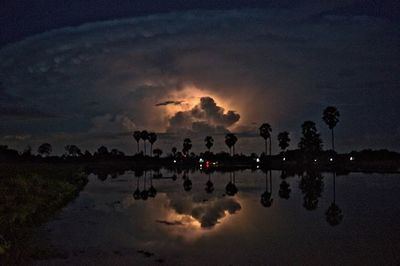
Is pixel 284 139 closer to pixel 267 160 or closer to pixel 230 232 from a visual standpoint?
pixel 267 160

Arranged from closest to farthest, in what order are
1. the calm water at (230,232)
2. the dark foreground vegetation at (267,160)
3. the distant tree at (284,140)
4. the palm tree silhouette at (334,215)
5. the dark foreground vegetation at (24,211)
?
1. the calm water at (230,232)
2. the dark foreground vegetation at (24,211)
3. the palm tree silhouette at (334,215)
4. the dark foreground vegetation at (267,160)
5. the distant tree at (284,140)

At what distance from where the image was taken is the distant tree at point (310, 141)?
129 m

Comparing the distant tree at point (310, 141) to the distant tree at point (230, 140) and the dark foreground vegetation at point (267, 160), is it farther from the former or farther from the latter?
the distant tree at point (230, 140)

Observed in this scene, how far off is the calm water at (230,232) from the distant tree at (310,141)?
93.0 m

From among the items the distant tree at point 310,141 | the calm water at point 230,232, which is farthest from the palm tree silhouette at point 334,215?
the distant tree at point 310,141

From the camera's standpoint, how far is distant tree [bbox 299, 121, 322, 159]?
12900 centimetres

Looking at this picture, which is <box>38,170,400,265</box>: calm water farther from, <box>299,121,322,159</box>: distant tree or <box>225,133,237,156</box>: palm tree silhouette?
<box>225,133,237,156</box>: palm tree silhouette

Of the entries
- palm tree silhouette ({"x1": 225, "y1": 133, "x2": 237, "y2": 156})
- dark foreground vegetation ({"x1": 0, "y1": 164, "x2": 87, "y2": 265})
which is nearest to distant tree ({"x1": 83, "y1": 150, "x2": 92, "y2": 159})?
palm tree silhouette ({"x1": 225, "y1": 133, "x2": 237, "y2": 156})

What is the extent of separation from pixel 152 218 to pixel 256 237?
8.88m

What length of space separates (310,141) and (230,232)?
11371 cm

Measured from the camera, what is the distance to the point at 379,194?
1571 inches

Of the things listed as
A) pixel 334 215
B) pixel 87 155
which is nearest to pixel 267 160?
pixel 87 155

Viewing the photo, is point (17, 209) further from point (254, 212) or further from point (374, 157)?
A: point (374, 157)

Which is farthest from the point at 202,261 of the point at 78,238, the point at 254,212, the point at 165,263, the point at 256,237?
the point at 254,212
